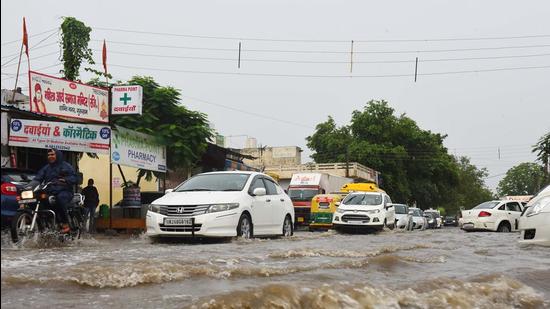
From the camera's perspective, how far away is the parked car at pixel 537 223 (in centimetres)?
851

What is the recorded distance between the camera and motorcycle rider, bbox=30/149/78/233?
31.0 feet

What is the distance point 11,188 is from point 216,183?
3.46 meters

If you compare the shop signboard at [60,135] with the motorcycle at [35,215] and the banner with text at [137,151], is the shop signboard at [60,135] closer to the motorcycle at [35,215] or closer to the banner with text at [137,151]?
the banner with text at [137,151]

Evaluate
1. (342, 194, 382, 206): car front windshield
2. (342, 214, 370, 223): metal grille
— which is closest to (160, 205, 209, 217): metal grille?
(342, 214, 370, 223): metal grille

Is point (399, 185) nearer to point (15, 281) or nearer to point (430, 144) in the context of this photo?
point (430, 144)

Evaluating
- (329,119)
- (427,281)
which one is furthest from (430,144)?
(427,281)

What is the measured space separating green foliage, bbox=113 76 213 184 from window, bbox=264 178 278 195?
5.56m

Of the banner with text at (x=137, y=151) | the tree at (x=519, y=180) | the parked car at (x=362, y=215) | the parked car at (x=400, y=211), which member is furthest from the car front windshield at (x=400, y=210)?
the tree at (x=519, y=180)

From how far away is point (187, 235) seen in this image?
10039mm

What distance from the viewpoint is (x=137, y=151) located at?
52.0 ft

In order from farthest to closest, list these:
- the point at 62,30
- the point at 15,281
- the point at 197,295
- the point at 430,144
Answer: the point at 430,144 < the point at 62,30 < the point at 15,281 < the point at 197,295

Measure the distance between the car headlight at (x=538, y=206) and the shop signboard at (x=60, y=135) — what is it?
9.89m

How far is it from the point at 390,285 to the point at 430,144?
2132 inches

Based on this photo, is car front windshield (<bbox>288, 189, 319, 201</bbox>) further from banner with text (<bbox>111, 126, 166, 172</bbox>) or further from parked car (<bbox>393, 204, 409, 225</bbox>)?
banner with text (<bbox>111, 126, 166, 172</bbox>)
